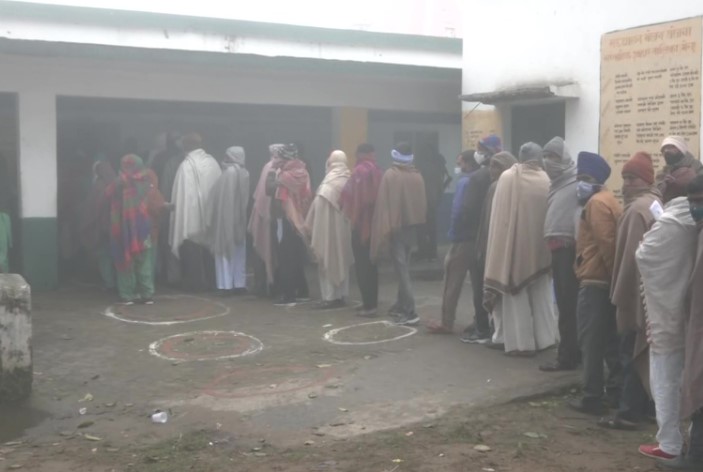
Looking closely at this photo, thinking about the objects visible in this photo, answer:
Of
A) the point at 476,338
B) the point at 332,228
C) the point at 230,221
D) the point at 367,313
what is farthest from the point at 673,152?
the point at 230,221

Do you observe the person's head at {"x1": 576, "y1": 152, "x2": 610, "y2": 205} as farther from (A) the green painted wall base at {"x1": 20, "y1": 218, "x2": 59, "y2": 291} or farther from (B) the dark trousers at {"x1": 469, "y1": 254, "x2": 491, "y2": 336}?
(A) the green painted wall base at {"x1": 20, "y1": 218, "x2": 59, "y2": 291}

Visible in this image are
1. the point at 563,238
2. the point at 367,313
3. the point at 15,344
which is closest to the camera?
the point at 15,344

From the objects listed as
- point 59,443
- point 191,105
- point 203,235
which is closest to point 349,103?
point 191,105

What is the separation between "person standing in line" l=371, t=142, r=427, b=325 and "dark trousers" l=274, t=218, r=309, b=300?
4.93 ft

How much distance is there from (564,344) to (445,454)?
2.19 meters

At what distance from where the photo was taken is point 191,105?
13.4 meters

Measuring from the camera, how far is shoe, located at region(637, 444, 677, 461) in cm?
510

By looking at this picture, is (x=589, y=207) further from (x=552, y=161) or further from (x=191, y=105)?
(x=191, y=105)

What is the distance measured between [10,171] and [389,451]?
7.95 meters

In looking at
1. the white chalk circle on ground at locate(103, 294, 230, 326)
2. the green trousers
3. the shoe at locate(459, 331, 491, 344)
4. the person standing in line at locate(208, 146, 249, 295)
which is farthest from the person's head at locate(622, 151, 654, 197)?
the green trousers

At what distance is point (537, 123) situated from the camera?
11414mm

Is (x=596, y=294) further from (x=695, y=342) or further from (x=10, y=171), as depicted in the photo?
(x=10, y=171)

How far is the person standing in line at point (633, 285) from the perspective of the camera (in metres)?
5.48

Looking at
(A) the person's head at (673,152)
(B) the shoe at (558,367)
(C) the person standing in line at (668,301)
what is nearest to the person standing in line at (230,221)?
(B) the shoe at (558,367)
